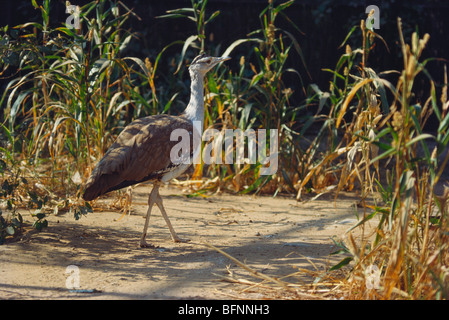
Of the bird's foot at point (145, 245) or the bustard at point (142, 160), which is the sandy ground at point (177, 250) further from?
the bustard at point (142, 160)

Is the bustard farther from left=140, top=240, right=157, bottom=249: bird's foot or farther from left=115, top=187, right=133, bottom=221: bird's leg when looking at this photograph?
left=115, top=187, right=133, bottom=221: bird's leg

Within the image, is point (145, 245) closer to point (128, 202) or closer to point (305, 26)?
point (128, 202)

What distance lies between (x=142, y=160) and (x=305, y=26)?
15.5 feet

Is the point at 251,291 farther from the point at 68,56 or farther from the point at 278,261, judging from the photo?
the point at 68,56

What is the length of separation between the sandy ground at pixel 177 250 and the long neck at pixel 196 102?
890 mm

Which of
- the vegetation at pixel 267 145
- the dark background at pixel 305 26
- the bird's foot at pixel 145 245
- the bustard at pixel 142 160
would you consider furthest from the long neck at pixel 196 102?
the dark background at pixel 305 26

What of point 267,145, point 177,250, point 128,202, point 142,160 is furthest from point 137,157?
point 267,145

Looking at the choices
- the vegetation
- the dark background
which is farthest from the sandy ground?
the dark background

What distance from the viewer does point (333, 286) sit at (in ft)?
11.0

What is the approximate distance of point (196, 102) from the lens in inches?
194

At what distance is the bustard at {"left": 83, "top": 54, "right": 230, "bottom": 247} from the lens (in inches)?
168

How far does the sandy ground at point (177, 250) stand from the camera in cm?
338

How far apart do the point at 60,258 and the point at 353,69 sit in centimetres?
489

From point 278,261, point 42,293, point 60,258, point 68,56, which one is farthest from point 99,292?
point 68,56
